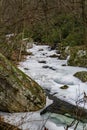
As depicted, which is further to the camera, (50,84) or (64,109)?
(50,84)

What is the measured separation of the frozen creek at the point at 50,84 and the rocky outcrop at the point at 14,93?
26 centimetres

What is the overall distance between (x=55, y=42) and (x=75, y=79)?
966 centimetres

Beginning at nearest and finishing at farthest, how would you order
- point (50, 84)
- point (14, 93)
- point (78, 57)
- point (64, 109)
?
point (14, 93) < point (64, 109) < point (50, 84) < point (78, 57)

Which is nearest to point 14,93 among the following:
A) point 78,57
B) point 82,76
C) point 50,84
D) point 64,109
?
point 64,109

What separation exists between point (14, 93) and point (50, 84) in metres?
2.84

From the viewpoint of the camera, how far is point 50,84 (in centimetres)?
944

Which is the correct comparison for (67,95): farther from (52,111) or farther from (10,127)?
(10,127)

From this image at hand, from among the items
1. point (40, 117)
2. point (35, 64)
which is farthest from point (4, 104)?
point (35, 64)

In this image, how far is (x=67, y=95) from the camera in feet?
26.8

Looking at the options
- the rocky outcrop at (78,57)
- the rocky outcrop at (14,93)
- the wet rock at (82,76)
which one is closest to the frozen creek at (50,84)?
the wet rock at (82,76)

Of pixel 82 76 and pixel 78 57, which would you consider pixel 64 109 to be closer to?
pixel 82 76

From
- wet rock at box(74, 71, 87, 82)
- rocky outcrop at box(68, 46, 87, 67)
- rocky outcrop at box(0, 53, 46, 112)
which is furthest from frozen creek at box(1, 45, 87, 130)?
rocky outcrop at box(68, 46, 87, 67)

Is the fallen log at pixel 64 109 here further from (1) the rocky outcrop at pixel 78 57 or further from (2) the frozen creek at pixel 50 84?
(1) the rocky outcrop at pixel 78 57

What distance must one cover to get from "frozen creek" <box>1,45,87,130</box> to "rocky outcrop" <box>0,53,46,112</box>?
26 centimetres
